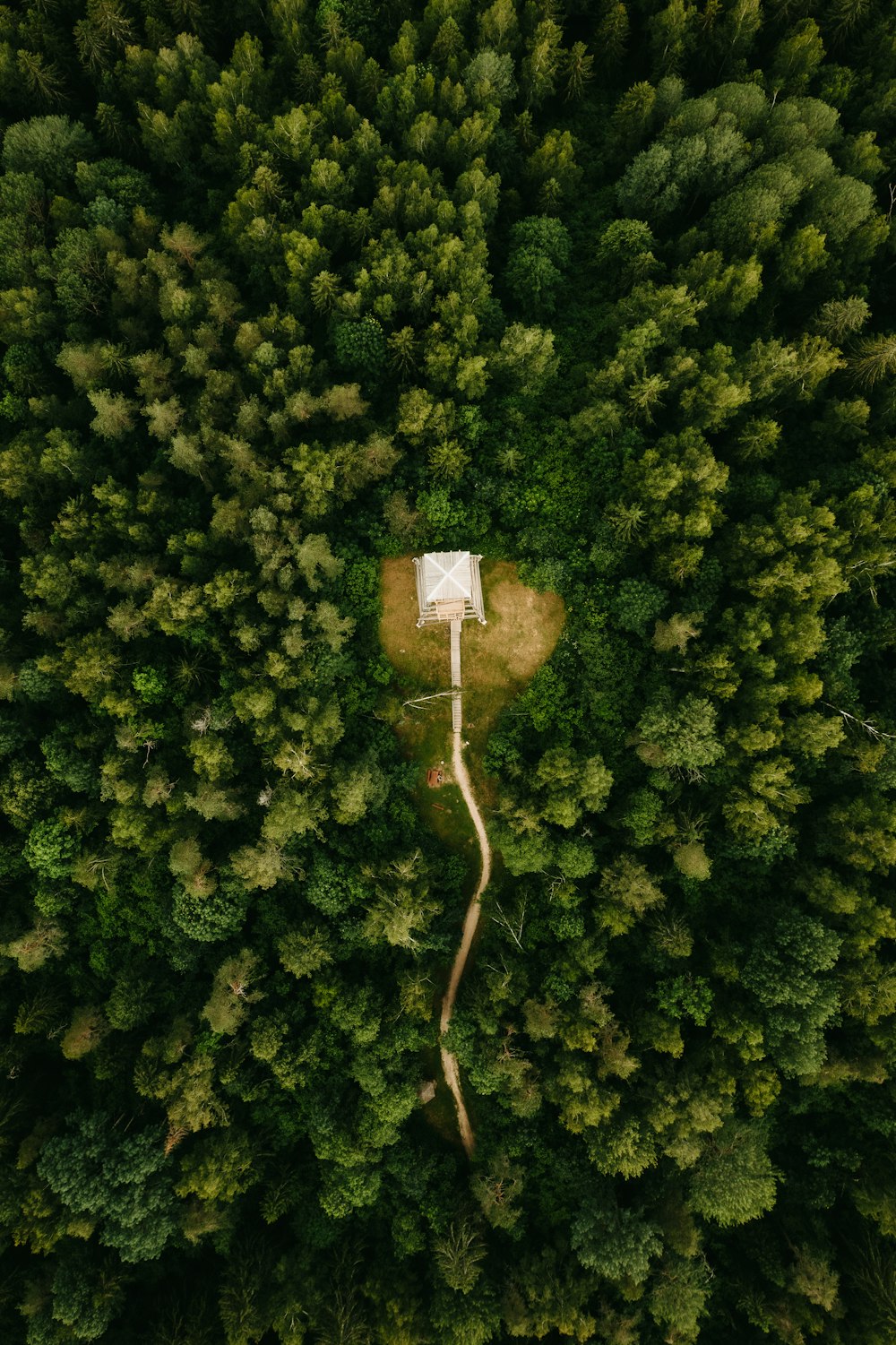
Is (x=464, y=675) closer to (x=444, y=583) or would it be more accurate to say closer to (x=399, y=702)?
(x=399, y=702)

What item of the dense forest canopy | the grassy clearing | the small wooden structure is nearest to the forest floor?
the grassy clearing

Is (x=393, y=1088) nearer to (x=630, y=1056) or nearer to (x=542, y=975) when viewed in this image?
(x=542, y=975)

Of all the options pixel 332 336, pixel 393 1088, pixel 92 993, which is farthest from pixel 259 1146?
pixel 332 336

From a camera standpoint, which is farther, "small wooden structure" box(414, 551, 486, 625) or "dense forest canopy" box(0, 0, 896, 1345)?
"small wooden structure" box(414, 551, 486, 625)

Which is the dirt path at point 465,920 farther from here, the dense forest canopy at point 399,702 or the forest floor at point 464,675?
the dense forest canopy at point 399,702

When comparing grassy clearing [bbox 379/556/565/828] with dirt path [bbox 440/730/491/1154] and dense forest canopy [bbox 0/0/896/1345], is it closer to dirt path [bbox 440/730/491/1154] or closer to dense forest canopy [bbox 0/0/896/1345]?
dirt path [bbox 440/730/491/1154]
